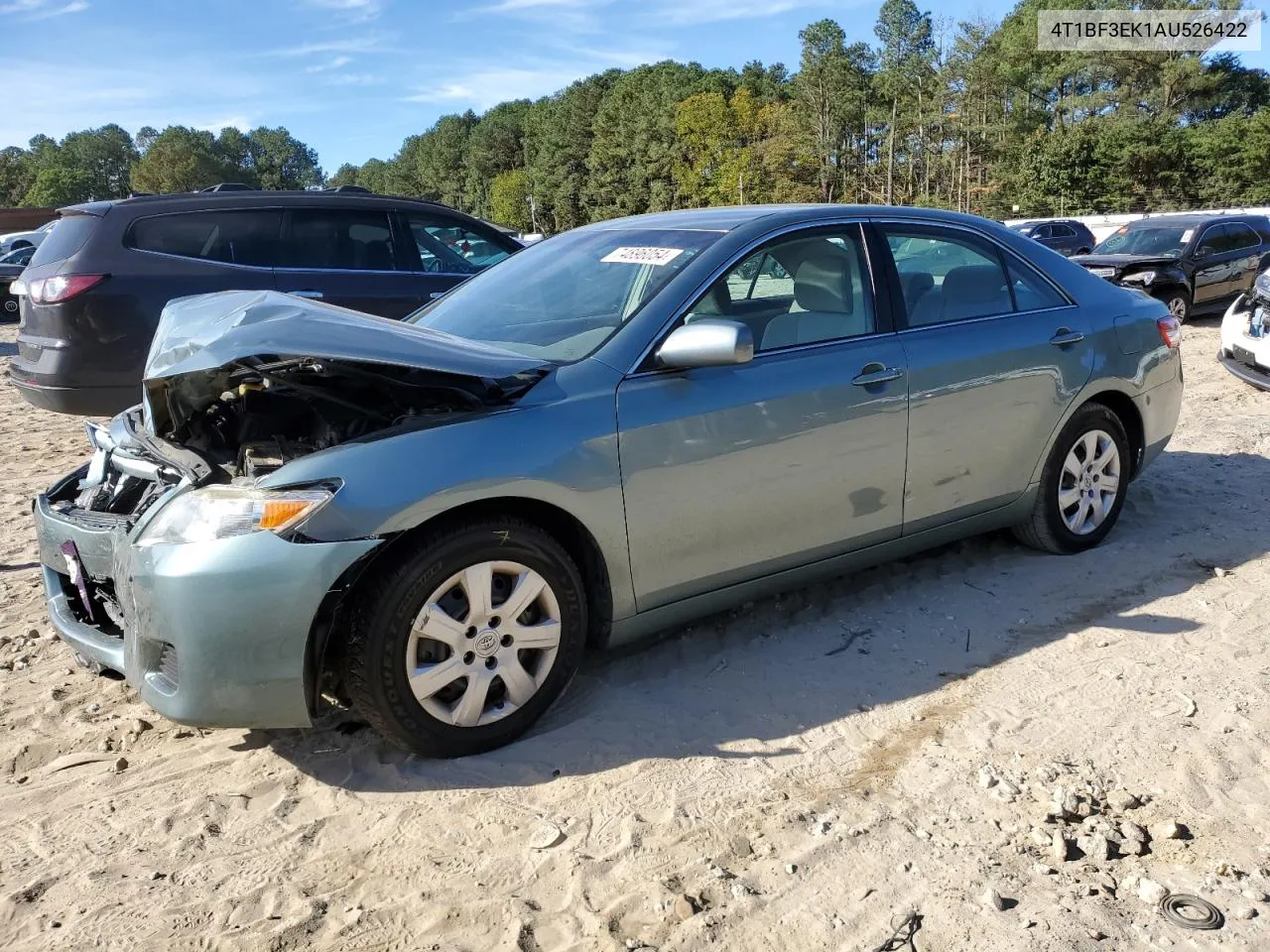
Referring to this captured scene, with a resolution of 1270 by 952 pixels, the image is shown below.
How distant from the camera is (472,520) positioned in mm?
3098

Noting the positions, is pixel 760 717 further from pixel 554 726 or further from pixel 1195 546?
pixel 1195 546

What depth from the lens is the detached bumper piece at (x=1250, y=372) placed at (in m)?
8.19

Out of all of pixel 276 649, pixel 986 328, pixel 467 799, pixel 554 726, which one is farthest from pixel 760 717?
pixel 986 328

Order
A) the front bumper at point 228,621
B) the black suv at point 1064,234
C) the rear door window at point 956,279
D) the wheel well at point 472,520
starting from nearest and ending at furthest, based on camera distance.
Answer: the front bumper at point 228,621
the wheel well at point 472,520
the rear door window at point 956,279
the black suv at point 1064,234

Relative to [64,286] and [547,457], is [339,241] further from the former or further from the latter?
[547,457]

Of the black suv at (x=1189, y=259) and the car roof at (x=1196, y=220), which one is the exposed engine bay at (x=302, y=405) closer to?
the black suv at (x=1189, y=259)

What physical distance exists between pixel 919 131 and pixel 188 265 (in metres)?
61.1

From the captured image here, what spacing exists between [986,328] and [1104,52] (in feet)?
198

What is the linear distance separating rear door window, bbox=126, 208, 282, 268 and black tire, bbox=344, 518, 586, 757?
492 cm

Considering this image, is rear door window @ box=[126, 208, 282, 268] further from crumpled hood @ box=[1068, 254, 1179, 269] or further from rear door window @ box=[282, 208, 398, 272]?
crumpled hood @ box=[1068, 254, 1179, 269]

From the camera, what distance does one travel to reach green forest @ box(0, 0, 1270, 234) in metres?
45.1

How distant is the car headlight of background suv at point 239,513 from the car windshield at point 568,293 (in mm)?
993

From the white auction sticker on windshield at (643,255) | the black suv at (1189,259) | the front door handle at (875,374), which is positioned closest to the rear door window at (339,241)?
the white auction sticker on windshield at (643,255)

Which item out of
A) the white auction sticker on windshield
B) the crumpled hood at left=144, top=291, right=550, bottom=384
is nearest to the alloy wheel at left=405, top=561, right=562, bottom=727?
the crumpled hood at left=144, top=291, right=550, bottom=384
